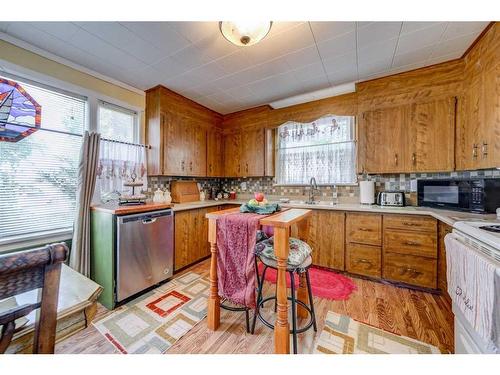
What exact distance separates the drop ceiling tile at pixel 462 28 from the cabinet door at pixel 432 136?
66 cm

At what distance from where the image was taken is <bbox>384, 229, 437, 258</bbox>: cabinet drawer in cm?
213

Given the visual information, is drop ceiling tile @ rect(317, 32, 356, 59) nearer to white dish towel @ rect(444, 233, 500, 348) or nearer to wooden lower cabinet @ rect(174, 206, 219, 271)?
white dish towel @ rect(444, 233, 500, 348)

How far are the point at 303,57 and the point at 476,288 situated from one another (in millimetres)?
2324

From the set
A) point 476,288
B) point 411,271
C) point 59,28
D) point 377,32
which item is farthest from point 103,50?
point 411,271

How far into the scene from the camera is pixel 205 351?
1.42 metres

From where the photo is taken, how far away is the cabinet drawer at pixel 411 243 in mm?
2129

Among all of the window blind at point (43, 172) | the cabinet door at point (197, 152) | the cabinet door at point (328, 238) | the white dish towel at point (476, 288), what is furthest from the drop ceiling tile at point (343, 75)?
the window blind at point (43, 172)

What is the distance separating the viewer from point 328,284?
7.68ft

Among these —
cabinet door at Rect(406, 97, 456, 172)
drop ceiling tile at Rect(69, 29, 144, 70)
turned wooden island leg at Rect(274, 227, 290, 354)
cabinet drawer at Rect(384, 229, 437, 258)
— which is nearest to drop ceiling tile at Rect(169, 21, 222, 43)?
drop ceiling tile at Rect(69, 29, 144, 70)

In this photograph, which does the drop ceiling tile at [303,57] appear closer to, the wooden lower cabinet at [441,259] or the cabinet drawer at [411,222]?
the cabinet drawer at [411,222]

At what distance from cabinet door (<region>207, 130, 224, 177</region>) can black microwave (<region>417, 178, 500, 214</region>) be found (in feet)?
10.2

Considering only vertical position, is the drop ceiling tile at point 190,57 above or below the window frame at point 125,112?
above
